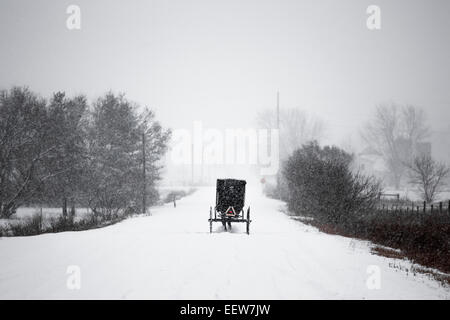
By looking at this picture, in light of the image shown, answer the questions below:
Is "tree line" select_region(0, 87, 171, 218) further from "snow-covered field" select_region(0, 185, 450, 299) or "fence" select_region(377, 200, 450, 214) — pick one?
"fence" select_region(377, 200, 450, 214)

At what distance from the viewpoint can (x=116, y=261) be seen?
712 cm

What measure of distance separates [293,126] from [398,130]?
68.7 feet

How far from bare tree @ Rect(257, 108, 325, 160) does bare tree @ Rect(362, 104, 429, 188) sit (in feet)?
38.7

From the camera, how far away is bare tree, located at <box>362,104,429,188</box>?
51000 mm

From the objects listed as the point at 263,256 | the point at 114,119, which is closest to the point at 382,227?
the point at 263,256

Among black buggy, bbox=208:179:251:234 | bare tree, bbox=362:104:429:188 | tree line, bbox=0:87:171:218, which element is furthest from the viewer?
bare tree, bbox=362:104:429:188

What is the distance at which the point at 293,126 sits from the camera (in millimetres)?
57188

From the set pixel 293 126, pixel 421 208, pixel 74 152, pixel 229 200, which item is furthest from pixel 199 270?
pixel 293 126

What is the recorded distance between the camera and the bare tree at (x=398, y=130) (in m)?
51.0

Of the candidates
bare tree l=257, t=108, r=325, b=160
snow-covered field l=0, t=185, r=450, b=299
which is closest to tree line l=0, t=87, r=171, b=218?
snow-covered field l=0, t=185, r=450, b=299

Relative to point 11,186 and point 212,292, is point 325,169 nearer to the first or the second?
point 212,292

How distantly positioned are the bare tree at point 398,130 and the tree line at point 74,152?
45.5m

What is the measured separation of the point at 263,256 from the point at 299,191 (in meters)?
12.2

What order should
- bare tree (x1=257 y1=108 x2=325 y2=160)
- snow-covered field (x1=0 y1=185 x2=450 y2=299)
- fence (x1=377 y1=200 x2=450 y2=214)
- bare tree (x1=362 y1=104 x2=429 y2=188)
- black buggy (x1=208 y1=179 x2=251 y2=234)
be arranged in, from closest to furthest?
snow-covered field (x1=0 y1=185 x2=450 y2=299), black buggy (x1=208 y1=179 x2=251 y2=234), fence (x1=377 y1=200 x2=450 y2=214), bare tree (x1=362 y1=104 x2=429 y2=188), bare tree (x1=257 y1=108 x2=325 y2=160)
